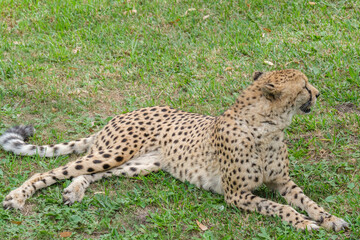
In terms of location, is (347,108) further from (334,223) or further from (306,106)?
(334,223)

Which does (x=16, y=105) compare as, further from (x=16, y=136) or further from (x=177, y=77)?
(x=177, y=77)

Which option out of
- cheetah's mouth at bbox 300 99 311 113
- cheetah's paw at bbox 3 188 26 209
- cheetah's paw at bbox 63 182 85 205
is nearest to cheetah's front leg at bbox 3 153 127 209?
cheetah's paw at bbox 3 188 26 209

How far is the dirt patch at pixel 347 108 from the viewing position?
5.82 metres

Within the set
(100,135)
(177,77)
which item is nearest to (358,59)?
(177,77)

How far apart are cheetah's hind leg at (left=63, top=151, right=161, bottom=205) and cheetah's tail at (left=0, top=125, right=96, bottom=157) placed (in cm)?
60

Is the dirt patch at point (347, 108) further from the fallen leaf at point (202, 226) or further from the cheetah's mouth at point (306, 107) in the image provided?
the fallen leaf at point (202, 226)

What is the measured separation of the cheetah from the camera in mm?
4418

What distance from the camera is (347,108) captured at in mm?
5879

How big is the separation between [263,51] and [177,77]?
1225 mm

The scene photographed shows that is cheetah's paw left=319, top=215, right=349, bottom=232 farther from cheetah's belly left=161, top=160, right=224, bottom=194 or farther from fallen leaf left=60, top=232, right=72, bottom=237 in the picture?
fallen leaf left=60, top=232, right=72, bottom=237

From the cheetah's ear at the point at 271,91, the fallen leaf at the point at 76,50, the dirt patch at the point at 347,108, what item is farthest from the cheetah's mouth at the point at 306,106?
the fallen leaf at the point at 76,50

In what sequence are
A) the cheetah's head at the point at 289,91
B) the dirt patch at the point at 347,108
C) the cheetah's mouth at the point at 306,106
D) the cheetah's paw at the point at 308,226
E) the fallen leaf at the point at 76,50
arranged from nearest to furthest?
1. the cheetah's paw at the point at 308,226
2. the cheetah's head at the point at 289,91
3. the cheetah's mouth at the point at 306,106
4. the dirt patch at the point at 347,108
5. the fallen leaf at the point at 76,50

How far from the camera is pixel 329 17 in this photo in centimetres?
773

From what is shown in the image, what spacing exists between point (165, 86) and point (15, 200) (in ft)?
9.19
